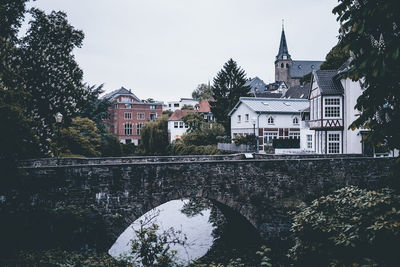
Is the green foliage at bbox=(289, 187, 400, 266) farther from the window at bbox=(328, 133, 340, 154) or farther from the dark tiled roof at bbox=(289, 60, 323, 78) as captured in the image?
the dark tiled roof at bbox=(289, 60, 323, 78)

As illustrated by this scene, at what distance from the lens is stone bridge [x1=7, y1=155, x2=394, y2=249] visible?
12547 mm

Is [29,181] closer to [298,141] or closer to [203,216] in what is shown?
[203,216]

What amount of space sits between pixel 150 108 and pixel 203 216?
50987 mm

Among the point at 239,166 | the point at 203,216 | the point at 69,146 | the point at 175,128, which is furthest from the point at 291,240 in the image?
the point at 175,128

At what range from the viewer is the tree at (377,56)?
4859 millimetres

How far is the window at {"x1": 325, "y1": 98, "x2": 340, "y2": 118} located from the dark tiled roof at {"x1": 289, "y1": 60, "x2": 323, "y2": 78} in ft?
264

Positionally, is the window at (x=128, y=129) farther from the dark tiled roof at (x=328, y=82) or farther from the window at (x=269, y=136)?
the dark tiled roof at (x=328, y=82)

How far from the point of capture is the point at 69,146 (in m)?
26.2

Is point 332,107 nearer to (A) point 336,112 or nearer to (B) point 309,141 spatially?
(A) point 336,112

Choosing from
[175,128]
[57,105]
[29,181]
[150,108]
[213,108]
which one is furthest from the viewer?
[150,108]

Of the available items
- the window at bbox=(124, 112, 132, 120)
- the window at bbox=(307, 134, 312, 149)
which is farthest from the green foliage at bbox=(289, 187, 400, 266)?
the window at bbox=(124, 112, 132, 120)

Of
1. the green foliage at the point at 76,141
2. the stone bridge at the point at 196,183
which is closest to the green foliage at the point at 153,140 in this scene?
the green foliage at the point at 76,141

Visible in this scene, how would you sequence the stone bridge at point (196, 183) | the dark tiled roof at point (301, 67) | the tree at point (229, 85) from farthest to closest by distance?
1. the dark tiled roof at point (301, 67)
2. the tree at point (229, 85)
3. the stone bridge at point (196, 183)

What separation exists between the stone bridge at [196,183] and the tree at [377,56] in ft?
31.3
